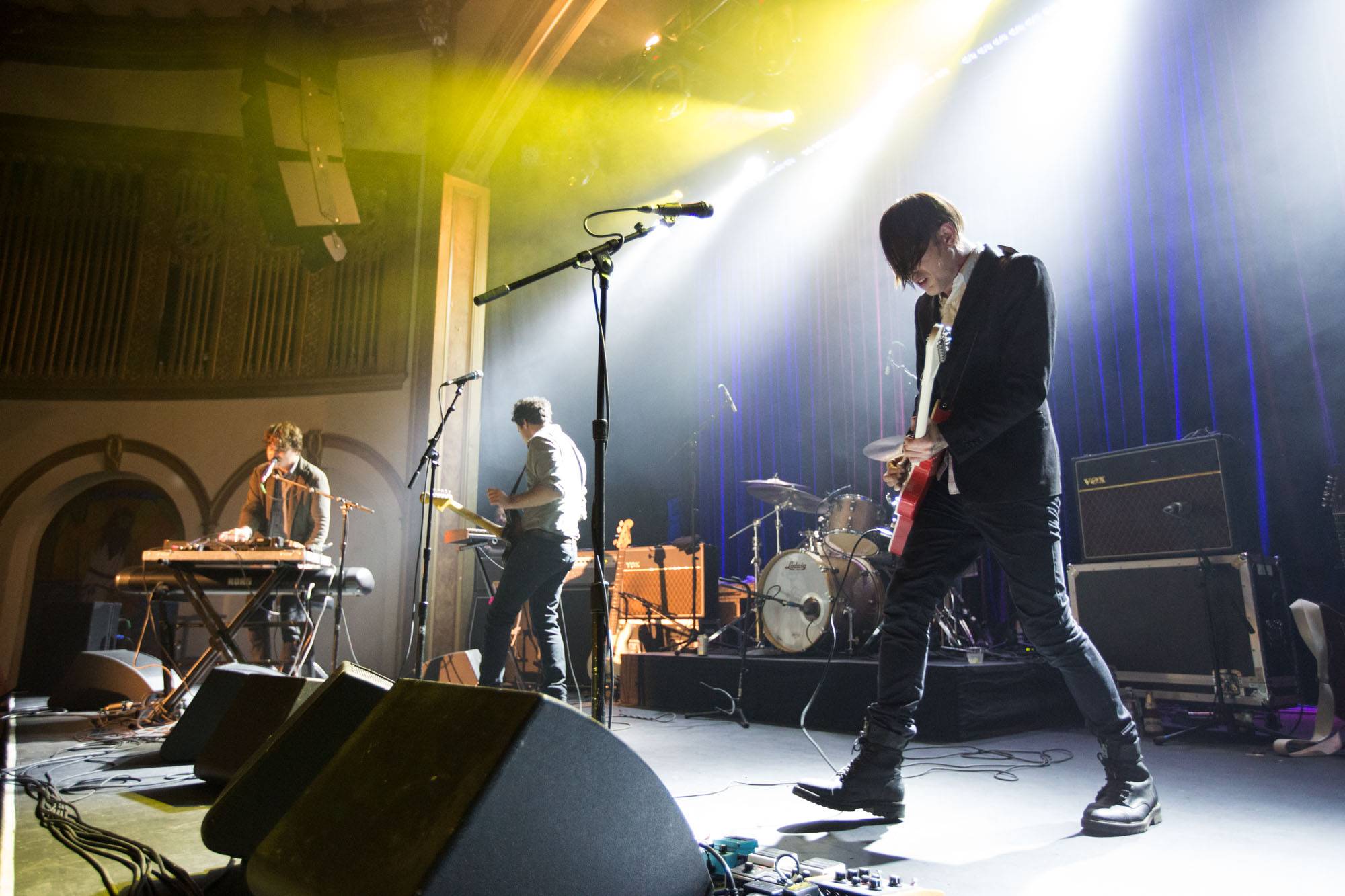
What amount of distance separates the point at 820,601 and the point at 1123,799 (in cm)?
268

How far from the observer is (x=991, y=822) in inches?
84.7

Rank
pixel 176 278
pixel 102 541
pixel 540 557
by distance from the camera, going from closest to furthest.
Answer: pixel 540 557
pixel 102 541
pixel 176 278

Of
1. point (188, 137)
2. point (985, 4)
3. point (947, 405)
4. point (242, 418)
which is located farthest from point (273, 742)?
point (188, 137)

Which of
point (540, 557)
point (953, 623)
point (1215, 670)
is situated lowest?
point (1215, 670)

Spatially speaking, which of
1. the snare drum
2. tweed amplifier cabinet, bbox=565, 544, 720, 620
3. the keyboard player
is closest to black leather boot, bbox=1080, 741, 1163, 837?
the snare drum

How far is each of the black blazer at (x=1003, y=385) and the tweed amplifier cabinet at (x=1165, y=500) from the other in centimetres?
227

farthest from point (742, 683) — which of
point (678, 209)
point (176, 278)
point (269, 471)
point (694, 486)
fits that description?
point (176, 278)

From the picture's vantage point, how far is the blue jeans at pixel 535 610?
3736 mm

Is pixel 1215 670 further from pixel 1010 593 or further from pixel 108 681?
pixel 108 681

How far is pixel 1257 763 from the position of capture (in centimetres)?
299

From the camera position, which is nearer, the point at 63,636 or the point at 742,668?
the point at 742,668

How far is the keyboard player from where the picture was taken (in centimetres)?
496

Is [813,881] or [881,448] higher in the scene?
[881,448]

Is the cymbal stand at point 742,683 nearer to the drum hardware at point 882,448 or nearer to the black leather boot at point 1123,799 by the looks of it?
the drum hardware at point 882,448
